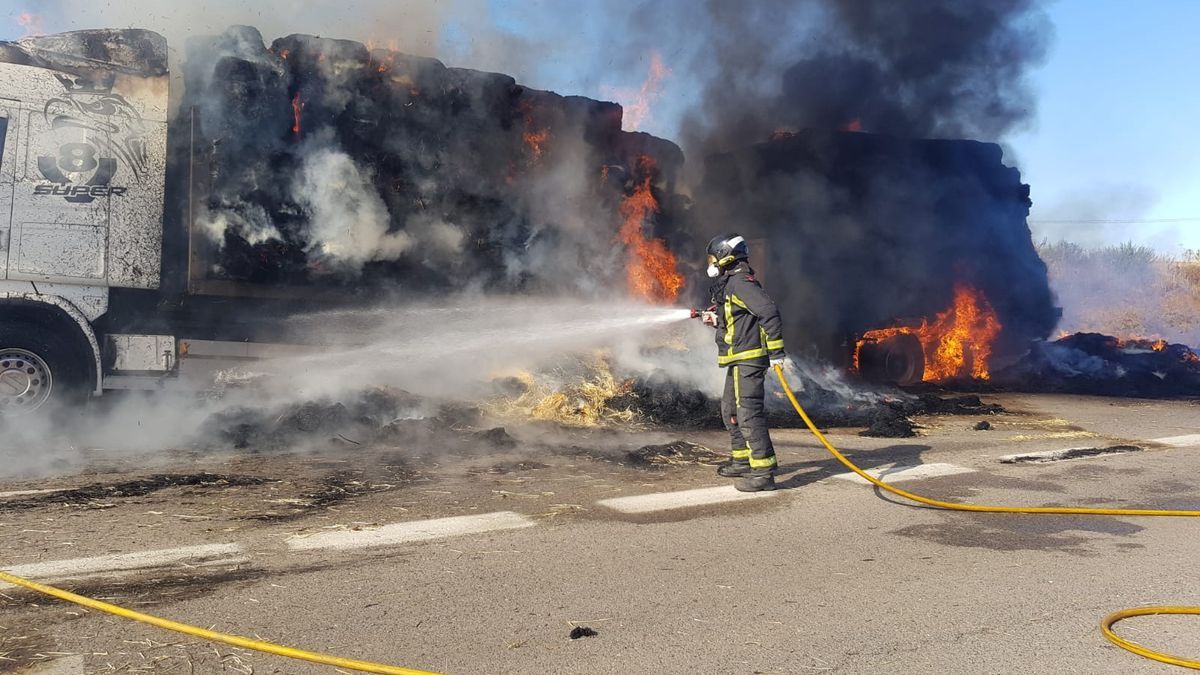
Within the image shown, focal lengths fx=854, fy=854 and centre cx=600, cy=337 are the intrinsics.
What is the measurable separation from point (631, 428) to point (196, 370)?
434 cm

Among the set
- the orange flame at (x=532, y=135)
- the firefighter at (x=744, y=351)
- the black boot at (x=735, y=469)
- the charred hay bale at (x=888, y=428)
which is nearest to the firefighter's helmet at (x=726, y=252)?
the firefighter at (x=744, y=351)

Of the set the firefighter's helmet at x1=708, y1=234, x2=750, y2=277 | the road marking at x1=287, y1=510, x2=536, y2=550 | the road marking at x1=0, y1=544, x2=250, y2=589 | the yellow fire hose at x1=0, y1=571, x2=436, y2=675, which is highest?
the firefighter's helmet at x1=708, y1=234, x2=750, y2=277

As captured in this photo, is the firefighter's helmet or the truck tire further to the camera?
the truck tire

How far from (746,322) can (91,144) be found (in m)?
6.16

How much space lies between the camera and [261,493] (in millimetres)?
5723

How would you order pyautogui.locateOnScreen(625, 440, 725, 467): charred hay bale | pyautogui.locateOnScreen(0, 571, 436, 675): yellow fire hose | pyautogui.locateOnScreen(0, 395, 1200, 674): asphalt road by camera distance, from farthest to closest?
pyautogui.locateOnScreen(625, 440, 725, 467): charred hay bale → pyautogui.locateOnScreen(0, 395, 1200, 674): asphalt road → pyautogui.locateOnScreen(0, 571, 436, 675): yellow fire hose

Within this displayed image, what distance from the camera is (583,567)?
4188 millimetres

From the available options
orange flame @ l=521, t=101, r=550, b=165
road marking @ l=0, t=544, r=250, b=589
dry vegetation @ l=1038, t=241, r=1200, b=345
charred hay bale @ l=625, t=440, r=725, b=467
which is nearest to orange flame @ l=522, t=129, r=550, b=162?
orange flame @ l=521, t=101, r=550, b=165

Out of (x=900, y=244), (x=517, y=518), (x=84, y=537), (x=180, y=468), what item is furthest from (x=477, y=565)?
(x=900, y=244)

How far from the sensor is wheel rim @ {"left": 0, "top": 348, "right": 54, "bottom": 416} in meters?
7.36

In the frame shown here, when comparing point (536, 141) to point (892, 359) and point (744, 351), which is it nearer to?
point (744, 351)

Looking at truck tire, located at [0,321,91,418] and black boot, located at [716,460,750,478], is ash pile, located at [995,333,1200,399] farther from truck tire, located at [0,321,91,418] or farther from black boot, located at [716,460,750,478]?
truck tire, located at [0,321,91,418]

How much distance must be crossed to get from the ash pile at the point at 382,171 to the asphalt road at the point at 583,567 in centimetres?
266

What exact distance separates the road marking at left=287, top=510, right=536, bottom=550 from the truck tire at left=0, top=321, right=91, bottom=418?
4.30 meters
